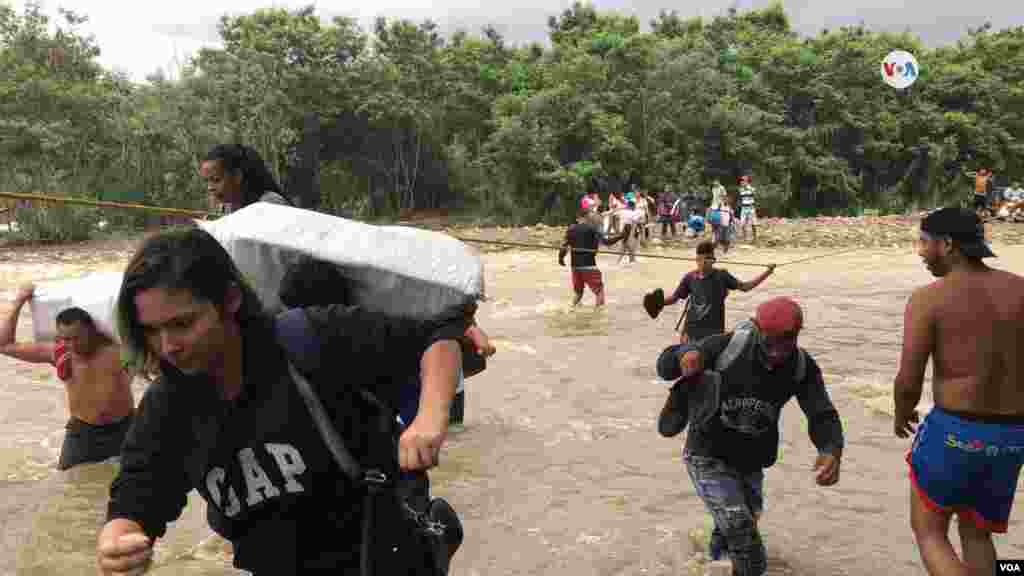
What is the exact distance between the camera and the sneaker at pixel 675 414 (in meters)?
3.68

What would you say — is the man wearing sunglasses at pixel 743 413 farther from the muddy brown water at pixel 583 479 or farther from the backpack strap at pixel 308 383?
the backpack strap at pixel 308 383

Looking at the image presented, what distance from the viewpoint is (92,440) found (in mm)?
4652

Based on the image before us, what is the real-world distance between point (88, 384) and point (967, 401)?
3.98 m

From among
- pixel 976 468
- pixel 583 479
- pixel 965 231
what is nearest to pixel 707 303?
pixel 583 479

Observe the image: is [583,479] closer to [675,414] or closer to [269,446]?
[675,414]

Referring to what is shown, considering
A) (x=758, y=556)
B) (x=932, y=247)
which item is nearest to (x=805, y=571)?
(x=758, y=556)

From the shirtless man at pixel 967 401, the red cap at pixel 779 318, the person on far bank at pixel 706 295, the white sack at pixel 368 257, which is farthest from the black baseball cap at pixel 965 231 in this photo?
the person on far bank at pixel 706 295

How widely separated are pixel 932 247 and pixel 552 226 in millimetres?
22644

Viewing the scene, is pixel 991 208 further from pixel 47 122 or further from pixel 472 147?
pixel 47 122

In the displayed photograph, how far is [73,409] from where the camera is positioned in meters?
4.62

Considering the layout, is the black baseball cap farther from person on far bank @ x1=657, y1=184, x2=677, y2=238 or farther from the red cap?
person on far bank @ x1=657, y1=184, x2=677, y2=238

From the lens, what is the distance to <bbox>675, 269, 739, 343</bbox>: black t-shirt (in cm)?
693

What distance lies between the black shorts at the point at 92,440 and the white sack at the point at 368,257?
10.1 ft

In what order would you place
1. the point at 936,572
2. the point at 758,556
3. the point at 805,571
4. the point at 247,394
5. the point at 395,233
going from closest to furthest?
the point at 247,394
the point at 395,233
the point at 936,572
the point at 758,556
the point at 805,571
